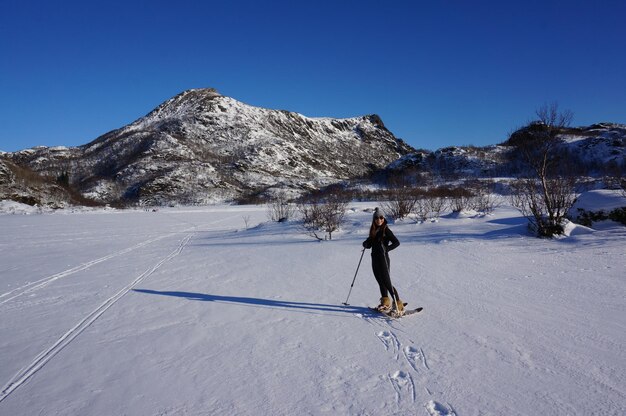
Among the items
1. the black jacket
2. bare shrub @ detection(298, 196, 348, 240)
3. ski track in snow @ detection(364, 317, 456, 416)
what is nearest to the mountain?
bare shrub @ detection(298, 196, 348, 240)

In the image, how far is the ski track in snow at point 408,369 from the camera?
3.10 meters

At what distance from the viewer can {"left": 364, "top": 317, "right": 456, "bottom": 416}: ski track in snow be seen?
10.2 ft

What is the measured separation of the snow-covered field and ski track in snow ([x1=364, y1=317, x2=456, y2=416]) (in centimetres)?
2

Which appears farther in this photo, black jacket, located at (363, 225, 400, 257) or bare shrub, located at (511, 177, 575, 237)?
bare shrub, located at (511, 177, 575, 237)

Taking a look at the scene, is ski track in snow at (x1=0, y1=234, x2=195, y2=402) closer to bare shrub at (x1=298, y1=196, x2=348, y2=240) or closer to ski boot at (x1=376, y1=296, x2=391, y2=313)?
ski boot at (x1=376, y1=296, x2=391, y2=313)

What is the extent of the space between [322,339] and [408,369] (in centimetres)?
128

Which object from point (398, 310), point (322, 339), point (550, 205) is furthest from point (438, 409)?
point (550, 205)

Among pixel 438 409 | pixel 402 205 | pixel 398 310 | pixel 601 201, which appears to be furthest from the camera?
pixel 402 205

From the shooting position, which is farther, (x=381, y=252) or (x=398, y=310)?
(x=381, y=252)

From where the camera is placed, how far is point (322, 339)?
466cm

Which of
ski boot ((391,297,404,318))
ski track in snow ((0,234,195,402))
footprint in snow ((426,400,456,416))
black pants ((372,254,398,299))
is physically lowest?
footprint in snow ((426,400,456,416))

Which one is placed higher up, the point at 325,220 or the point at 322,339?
the point at 325,220

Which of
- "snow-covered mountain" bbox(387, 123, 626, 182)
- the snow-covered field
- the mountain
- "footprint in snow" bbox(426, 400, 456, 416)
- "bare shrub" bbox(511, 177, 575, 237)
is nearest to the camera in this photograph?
"footprint in snow" bbox(426, 400, 456, 416)

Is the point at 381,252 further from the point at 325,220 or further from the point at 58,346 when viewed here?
the point at 325,220
